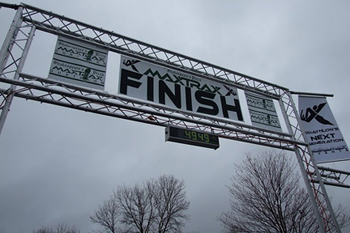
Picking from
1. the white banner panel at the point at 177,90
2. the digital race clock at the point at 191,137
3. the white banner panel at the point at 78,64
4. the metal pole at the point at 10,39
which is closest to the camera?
the metal pole at the point at 10,39

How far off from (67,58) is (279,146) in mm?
8336

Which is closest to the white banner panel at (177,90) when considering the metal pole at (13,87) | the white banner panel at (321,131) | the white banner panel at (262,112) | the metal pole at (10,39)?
the white banner panel at (262,112)

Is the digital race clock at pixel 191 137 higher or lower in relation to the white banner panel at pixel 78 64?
lower

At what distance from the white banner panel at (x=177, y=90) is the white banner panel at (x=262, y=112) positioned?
0.63 metres

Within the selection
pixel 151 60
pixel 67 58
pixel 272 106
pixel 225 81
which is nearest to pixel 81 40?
pixel 67 58

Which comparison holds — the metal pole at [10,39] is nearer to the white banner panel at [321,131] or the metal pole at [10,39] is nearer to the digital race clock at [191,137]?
the digital race clock at [191,137]

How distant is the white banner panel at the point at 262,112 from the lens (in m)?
9.89

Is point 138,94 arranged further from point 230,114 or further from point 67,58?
point 230,114

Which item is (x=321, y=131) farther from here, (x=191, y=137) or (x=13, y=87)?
(x=13, y=87)

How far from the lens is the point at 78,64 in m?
7.38

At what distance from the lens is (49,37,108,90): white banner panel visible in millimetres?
7043

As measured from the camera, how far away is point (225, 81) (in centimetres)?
1016

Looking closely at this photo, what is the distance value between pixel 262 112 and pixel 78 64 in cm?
724

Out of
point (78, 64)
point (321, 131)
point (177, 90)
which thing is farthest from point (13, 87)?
point (321, 131)
